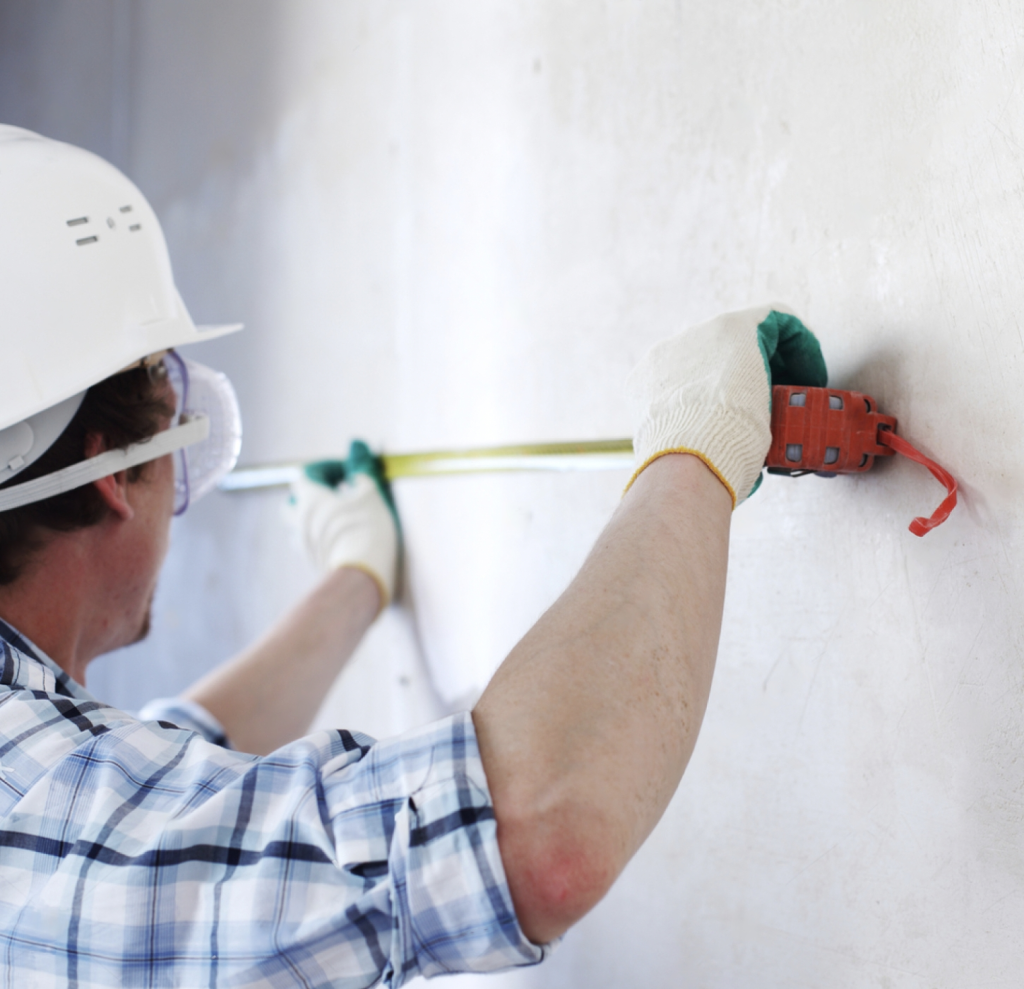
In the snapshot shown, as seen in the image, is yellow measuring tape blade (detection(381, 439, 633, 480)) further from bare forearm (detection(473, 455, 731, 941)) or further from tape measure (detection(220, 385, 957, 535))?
bare forearm (detection(473, 455, 731, 941))

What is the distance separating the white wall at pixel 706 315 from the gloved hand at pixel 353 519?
57 millimetres

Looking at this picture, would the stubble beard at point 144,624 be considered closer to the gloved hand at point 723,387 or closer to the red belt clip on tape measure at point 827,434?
the gloved hand at point 723,387

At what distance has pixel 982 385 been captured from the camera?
Answer: 2.82 ft

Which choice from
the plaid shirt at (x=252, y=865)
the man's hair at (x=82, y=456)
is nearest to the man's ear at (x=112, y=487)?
the man's hair at (x=82, y=456)

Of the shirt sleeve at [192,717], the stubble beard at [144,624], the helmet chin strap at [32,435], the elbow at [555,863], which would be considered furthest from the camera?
the shirt sleeve at [192,717]

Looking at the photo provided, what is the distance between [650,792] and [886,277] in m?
0.61

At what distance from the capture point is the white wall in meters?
0.87

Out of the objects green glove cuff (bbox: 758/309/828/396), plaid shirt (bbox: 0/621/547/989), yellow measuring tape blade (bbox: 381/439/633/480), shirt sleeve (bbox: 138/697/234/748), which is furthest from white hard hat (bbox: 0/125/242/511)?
green glove cuff (bbox: 758/309/828/396)

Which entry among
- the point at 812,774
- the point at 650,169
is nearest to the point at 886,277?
the point at 650,169

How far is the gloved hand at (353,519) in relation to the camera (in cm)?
172

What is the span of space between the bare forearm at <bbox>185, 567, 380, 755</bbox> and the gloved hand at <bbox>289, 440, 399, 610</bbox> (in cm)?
3

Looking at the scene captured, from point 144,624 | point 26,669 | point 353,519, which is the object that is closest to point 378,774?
point 26,669

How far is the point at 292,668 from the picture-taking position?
5.35 ft

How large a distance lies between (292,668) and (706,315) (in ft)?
3.17
